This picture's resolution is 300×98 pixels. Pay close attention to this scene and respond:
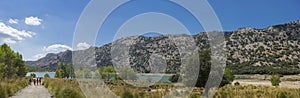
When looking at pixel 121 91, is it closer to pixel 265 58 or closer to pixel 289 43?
pixel 265 58

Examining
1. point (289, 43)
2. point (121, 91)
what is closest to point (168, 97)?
point (121, 91)

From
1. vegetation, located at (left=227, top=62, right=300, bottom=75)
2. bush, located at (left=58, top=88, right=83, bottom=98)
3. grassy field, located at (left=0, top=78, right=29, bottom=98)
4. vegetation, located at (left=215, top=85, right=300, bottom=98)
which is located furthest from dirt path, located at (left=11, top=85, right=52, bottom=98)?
vegetation, located at (left=227, top=62, right=300, bottom=75)

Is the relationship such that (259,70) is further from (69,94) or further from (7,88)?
(69,94)

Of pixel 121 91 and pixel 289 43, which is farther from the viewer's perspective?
pixel 289 43

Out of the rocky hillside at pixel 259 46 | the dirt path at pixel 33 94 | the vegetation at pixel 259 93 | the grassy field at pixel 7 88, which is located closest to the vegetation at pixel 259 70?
the rocky hillside at pixel 259 46

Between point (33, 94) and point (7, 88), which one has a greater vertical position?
point (7, 88)

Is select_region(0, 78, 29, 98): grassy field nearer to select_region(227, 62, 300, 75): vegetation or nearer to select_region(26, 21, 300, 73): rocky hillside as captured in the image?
select_region(26, 21, 300, 73): rocky hillside

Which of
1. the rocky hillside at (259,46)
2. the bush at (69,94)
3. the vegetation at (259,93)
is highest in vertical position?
the rocky hillside at (259,46)

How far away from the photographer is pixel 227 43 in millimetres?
121812

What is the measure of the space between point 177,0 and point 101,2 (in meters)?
3.68

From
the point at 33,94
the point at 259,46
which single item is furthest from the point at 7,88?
the point at 259,46

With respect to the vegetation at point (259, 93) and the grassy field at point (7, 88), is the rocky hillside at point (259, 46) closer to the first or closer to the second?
the grassy field at point (7, 88)

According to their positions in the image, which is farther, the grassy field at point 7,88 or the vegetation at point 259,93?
the grassy field at point 7,88

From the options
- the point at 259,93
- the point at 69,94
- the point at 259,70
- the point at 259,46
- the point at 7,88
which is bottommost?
the point at 259,93
